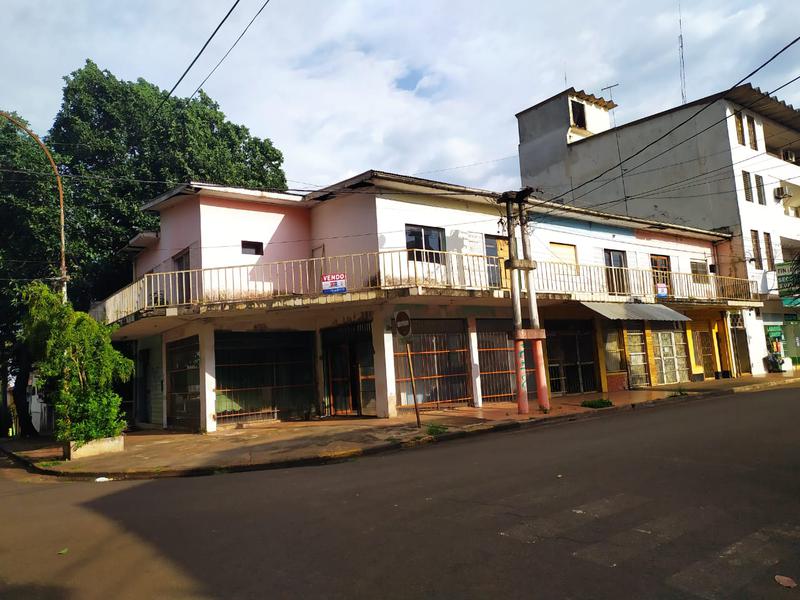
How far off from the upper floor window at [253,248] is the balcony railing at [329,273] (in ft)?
1.95

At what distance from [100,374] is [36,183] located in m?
11.3

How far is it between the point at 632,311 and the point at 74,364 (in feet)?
55.2

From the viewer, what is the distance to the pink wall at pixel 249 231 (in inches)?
651

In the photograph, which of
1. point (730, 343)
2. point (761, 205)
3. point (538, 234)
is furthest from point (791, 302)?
point (538, 234)

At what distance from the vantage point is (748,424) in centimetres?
1011

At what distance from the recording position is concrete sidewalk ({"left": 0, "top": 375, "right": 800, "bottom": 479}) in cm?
1049

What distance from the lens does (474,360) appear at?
17.5 meters

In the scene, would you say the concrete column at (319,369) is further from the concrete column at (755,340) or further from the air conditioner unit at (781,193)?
the air conditioner unit at (781,193)

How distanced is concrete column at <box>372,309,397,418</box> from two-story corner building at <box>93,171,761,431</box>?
0.14ft

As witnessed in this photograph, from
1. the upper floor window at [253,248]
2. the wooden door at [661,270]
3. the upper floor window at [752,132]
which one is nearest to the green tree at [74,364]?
the upper floor window at [253,248]

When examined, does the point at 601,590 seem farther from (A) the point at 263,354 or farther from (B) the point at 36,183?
(B) the point at 36,183

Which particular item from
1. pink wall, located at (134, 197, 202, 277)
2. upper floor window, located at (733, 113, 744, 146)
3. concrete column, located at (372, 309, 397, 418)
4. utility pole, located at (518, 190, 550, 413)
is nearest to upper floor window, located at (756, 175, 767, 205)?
upper floor window, located at (733, 113, 744, 146)

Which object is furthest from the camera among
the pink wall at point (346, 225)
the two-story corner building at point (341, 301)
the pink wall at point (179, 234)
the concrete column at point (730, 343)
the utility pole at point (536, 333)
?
the concrete column at point (730, 343)

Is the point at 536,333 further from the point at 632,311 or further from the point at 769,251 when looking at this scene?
the point at 769,251
